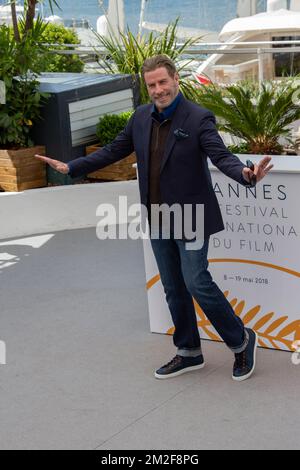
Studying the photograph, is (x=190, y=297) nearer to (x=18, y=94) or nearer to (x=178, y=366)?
(x=178, y=366)

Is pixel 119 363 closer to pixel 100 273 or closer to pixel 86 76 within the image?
pixel 100 273

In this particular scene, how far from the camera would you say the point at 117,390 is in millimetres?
4621

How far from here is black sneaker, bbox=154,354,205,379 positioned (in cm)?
474

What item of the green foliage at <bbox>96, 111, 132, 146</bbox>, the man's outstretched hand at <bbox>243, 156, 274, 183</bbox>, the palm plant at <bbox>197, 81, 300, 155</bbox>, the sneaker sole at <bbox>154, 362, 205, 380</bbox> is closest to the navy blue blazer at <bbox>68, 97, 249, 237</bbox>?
the man's outstretched hand at <bbox>243, 156, 274, 183</bbox>

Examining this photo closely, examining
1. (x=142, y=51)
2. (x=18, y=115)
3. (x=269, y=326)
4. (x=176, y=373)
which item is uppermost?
(x=142, y=51)

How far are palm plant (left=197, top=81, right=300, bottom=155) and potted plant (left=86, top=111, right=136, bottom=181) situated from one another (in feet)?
9.89

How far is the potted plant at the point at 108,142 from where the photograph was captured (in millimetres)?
8445

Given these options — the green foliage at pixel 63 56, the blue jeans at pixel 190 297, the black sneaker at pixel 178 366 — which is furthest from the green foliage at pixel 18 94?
the black sneaker at pixel 178 366

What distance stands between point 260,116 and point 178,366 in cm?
159

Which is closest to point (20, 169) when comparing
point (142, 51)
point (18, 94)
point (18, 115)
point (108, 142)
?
point (18, 115)

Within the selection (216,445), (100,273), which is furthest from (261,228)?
(100,273)

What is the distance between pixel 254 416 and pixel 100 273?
2753 mm

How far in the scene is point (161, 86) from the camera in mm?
4367

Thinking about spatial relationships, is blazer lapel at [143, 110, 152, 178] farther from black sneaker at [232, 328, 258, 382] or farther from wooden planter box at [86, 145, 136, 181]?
wooden planter box at [86, 145, 136, 181]
